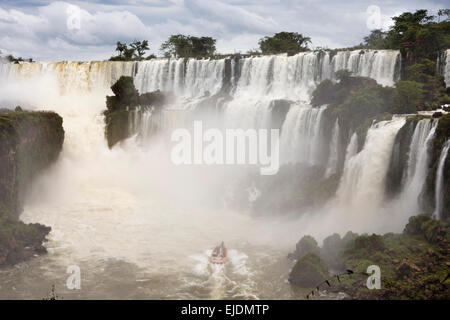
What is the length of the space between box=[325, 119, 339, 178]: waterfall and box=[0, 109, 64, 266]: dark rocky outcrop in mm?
16847

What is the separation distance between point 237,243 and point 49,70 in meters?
33.8

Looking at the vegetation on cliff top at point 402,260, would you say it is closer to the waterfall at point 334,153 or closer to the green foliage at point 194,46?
the waterfall at point 334,153

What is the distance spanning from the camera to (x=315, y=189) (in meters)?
27.6

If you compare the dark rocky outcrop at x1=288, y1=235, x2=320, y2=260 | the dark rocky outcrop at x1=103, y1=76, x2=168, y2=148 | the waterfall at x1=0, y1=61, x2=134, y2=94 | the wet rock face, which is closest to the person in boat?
the dark rocky outcrop at x1=288, y1=235, x2=320, y2=260

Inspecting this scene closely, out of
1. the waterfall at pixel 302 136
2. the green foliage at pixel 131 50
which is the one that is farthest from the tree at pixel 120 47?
the waterfall at pixel 302 136

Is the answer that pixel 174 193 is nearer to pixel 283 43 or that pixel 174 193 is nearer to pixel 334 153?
pixel 334 153

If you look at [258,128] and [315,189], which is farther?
[258,128]

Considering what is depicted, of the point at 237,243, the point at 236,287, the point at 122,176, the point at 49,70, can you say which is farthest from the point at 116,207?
the point at 49,70

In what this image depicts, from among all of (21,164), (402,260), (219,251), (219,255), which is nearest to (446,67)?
(402,260)

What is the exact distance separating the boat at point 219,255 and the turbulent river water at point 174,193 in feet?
1.18

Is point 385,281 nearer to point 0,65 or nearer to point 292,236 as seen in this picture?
point 292,236

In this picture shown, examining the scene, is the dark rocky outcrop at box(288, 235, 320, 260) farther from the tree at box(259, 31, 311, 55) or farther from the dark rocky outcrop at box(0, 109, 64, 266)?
the tree at box(259, 31, 311, 55)

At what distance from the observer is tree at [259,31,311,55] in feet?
176

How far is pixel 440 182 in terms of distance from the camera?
19.8 m
